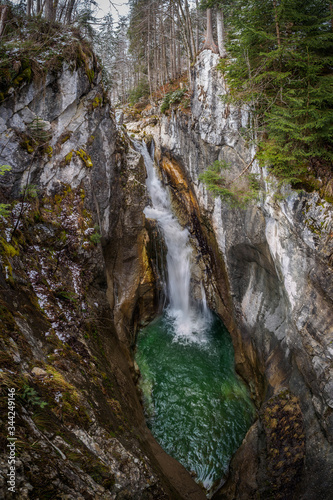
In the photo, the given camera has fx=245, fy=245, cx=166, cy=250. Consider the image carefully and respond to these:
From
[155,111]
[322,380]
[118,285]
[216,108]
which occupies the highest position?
[155,111]

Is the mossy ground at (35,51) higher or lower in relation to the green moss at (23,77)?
higher

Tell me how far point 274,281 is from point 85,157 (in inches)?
312

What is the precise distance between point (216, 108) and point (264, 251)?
6652 millimetres

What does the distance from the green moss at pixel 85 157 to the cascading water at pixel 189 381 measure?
20.6ft

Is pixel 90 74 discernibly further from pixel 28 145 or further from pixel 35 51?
pixel 28 145

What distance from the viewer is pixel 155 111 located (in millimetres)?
19828

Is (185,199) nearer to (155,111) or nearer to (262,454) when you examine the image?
(155,111)

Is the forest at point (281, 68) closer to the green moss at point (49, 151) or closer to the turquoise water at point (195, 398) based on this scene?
the green moss at point (49, 151)

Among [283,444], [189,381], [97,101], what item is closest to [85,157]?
[97,101]

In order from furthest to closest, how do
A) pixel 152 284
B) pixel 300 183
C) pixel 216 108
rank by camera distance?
pixel 152 284 → pixel 216 108 → pixel 300 183

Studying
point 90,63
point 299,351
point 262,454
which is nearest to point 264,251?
point 299,351

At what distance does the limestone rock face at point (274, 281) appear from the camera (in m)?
5.94

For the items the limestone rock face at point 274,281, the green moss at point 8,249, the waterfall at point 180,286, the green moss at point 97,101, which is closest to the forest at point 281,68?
the limestone rock face at point 274,281

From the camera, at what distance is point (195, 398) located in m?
9.03
